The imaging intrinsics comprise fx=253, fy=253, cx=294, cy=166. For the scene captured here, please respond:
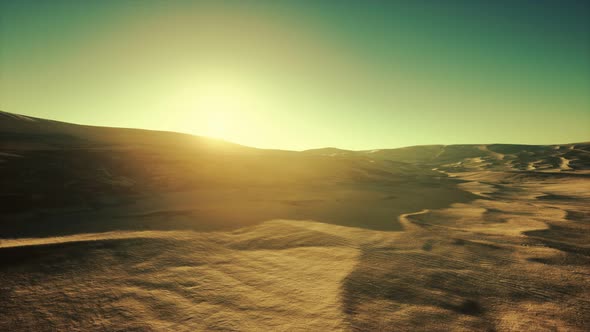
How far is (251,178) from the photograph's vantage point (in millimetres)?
16422

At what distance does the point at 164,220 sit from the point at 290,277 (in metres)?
5.08

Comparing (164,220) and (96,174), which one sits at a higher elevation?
(96,174)

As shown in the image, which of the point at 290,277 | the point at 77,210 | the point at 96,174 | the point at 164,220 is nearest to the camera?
the point at 290,277

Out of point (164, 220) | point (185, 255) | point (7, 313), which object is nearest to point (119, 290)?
point (7, 313)

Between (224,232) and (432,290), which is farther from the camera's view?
(224,232)

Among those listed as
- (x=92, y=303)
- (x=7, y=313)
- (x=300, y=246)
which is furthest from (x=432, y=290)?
(x=7, y=313)

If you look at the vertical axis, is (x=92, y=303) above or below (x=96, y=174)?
below

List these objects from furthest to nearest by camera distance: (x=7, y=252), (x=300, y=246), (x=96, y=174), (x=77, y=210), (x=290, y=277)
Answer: (x=96, y=174) → (x=77, y=210) → (x=300, y=246) → (x=7, y=252) → (x=290, y=277)

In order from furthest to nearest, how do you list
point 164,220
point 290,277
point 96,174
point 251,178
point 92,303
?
point 251,178
point 96,174
point 164,220
point 290,277
point 92,303

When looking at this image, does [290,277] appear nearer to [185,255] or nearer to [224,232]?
[185,255]

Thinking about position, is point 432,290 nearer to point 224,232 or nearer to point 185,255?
point 185,255

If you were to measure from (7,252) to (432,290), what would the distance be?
7627 mm

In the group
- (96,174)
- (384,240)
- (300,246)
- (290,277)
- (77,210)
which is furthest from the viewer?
(96,174)

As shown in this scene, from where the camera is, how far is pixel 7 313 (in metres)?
3.11
